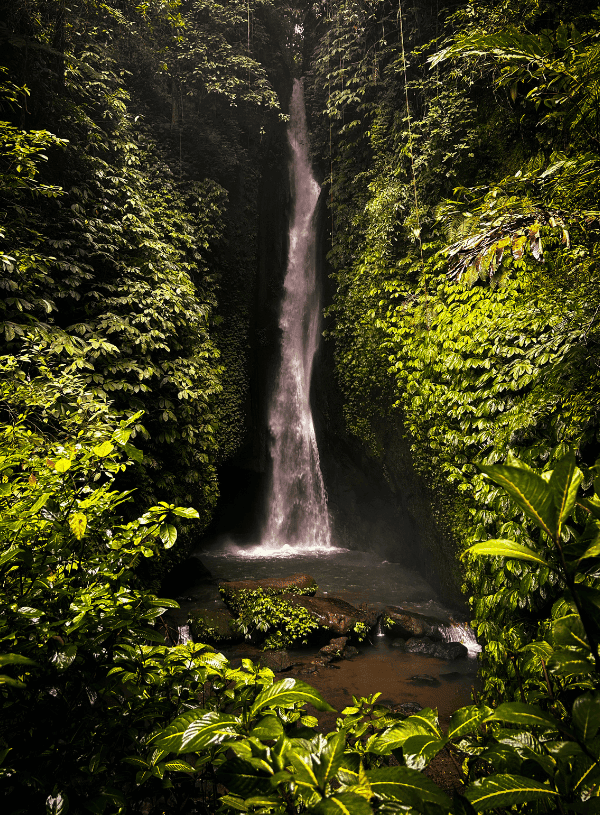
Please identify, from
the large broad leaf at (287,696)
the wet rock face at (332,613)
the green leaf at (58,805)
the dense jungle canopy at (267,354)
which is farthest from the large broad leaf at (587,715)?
the wet rock face at (332,613)

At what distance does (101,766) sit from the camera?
0.97 metres

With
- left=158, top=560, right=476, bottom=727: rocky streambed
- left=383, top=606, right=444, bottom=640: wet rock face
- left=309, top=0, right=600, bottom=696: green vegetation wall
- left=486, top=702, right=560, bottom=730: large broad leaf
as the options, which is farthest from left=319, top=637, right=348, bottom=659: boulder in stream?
left=486, top=702, right=560, bottom=730: large broad leaf

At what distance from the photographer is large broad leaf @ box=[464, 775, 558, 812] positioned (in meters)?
0.66

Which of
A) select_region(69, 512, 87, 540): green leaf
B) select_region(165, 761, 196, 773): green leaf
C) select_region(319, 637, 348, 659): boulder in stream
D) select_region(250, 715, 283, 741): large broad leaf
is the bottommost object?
select_region(319, 637, 348, 659): boulder in stream

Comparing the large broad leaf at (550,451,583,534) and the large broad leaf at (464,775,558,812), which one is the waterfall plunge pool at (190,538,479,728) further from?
the large broad leaf at (550,451,583,534)

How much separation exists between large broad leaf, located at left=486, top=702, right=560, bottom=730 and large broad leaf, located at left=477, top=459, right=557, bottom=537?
1.22 ft

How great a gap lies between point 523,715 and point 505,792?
0.13 meters

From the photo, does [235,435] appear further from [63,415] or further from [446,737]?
[446,737]

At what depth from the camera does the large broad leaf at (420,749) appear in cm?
77

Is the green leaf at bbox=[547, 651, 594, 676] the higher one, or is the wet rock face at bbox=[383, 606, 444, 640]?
Result: the green leaf at bbox=[547, 651, 594, 676]

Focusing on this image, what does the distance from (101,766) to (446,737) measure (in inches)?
32.7

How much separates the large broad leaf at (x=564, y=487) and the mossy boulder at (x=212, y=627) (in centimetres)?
Result: 568

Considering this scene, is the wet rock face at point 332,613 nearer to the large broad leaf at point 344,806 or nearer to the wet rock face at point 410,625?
the wet rock face at point 410,625

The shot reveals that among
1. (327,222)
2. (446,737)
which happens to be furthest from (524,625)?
(327,222)
